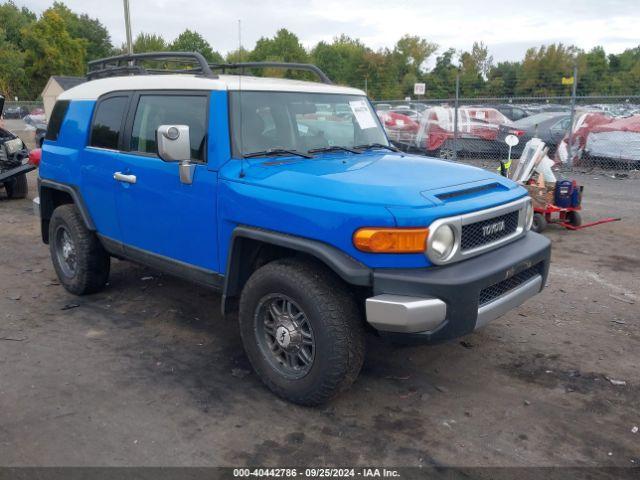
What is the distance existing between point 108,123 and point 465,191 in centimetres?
311

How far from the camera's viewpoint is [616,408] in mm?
3506

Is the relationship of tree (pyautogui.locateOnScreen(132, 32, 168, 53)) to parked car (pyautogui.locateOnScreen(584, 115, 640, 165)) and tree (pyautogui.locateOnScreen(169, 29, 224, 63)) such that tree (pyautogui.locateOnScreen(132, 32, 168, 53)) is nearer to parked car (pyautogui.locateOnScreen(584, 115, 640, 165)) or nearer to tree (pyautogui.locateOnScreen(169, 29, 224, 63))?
tree (pyautogui.locateOnScreen(169, 29, 224, 63))

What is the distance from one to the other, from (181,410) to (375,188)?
181 cm

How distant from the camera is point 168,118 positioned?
4.27 metres

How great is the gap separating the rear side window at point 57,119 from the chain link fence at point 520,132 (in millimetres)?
8918

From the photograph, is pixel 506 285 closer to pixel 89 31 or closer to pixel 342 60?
pixel 342 60

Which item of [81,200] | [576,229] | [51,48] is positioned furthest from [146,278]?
[51,48]

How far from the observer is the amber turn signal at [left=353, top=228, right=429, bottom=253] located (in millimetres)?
3045

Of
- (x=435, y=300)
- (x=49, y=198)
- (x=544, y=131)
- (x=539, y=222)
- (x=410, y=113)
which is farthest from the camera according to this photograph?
(x=410, y=113)

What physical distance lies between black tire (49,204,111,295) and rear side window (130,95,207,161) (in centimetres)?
119

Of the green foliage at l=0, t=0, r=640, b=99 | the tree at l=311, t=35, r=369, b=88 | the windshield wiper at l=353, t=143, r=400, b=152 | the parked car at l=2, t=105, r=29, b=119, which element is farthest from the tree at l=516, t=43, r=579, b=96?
the windshield wiper at l=353, t=143, r=400, b=152

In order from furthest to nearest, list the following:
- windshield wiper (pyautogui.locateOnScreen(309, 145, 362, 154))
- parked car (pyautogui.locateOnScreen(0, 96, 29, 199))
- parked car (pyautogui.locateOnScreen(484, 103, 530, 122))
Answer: parked car (pyautogui.locateOnScreen(484, 103, 530, 122)) → parked car (pyautogui.locateOnScreen(0, 96, 29, 199)) → windshield wiper (pyautogui.locateOnScreen(309, 145, 362, 154))

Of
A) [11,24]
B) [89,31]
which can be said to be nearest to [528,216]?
[11,24]

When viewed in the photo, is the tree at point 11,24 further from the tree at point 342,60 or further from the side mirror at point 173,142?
the side mirror at point 173,142
